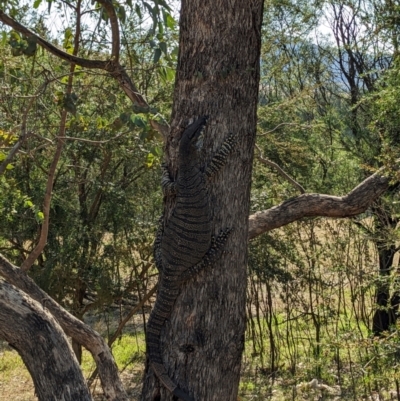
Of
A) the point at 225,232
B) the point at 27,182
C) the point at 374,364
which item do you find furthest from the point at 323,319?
the point at 225,232

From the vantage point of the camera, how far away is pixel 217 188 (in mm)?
2254

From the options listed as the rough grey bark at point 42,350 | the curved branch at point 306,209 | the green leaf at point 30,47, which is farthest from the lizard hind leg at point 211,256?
the green leaf at point 30,47

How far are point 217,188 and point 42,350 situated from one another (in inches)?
32.5

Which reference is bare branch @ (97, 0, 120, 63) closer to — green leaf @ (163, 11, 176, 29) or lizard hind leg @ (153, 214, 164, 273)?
green leaf @ (163, 11, 176, 29)

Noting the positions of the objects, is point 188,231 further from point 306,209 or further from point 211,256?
point 306,209

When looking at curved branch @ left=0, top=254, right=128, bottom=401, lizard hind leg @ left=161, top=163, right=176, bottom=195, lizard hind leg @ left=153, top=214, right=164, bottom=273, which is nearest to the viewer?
lizard hind leg @ left=161, top=163, right=176, bottom=195

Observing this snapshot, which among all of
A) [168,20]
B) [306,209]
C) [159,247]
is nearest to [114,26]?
[168,20]

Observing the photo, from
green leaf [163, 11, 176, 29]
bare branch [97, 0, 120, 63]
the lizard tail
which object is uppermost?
bare branch [97, 0, 120, 63]

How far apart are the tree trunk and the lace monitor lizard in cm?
3

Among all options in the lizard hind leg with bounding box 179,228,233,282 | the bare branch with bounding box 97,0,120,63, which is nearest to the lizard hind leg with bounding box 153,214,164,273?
the lizard hind leg with bounding box 179,228,233,282

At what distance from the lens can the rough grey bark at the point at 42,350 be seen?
209cm

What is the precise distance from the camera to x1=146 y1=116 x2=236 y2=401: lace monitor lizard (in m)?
2.21

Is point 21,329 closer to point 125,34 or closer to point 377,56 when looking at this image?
point 125,34

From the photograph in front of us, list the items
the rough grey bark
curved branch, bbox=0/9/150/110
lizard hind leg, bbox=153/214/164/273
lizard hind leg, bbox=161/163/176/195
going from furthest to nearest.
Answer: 1. curved branch, bbox=0/9/150/110
2. lizard hind leg, bbox=153/214/164/273
3. lizard hind leg, bbox=161/163/176/195
4. the rough grey bark
